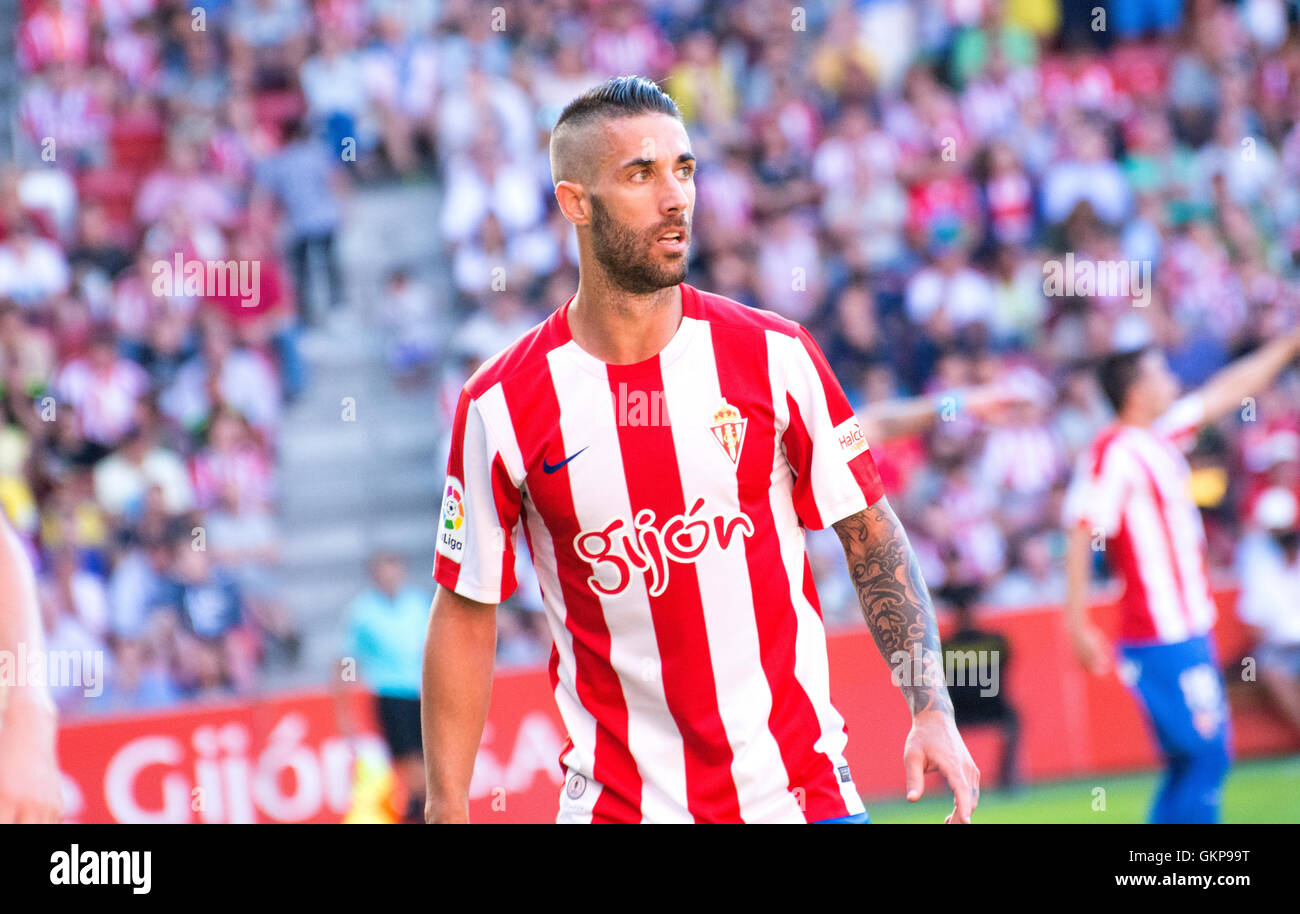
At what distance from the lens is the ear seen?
12.0 feet

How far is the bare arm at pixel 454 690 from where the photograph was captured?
369 cm

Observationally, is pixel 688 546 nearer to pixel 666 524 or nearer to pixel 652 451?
pixel 666 524

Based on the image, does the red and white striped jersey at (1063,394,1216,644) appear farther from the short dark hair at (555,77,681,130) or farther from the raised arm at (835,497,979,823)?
the short dark hair at (555,77,681,130)

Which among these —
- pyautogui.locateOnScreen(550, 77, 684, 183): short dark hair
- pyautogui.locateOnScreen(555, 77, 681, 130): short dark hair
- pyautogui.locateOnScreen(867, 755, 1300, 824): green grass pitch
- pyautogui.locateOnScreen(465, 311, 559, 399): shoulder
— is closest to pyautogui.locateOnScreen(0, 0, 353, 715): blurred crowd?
pyautogui.locateOnScreen(867, 755, 1300, 824): green grass pitch

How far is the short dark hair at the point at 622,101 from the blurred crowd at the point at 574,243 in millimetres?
6272

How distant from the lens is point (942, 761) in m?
3.40

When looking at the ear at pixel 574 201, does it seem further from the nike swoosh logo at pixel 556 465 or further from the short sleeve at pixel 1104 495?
the short sleeve at pixel 1104 495

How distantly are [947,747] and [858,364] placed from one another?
8.13 m

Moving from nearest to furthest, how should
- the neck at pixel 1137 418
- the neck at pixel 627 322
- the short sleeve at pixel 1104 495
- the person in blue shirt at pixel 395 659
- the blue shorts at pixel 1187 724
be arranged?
the neck at pixel 627 322 < the blue shorts at pixel 1187 724 < the short sleeve at pixel 1104 495 < the neck at pixel 1137 418 < the person in blue shirt at pixel 395 659

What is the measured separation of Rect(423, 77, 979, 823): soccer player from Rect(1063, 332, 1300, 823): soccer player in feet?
11.3

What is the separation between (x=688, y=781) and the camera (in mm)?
3529

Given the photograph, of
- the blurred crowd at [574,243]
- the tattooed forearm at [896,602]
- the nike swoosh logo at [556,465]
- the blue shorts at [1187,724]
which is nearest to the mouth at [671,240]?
the nike swoosh logo at [556,465]

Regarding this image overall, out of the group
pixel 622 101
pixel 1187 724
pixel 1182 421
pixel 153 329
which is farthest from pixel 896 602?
pixel 153 329

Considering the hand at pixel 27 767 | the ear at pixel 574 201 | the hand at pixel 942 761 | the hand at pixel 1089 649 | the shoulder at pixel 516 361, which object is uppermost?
the ear at pixel 574 201
